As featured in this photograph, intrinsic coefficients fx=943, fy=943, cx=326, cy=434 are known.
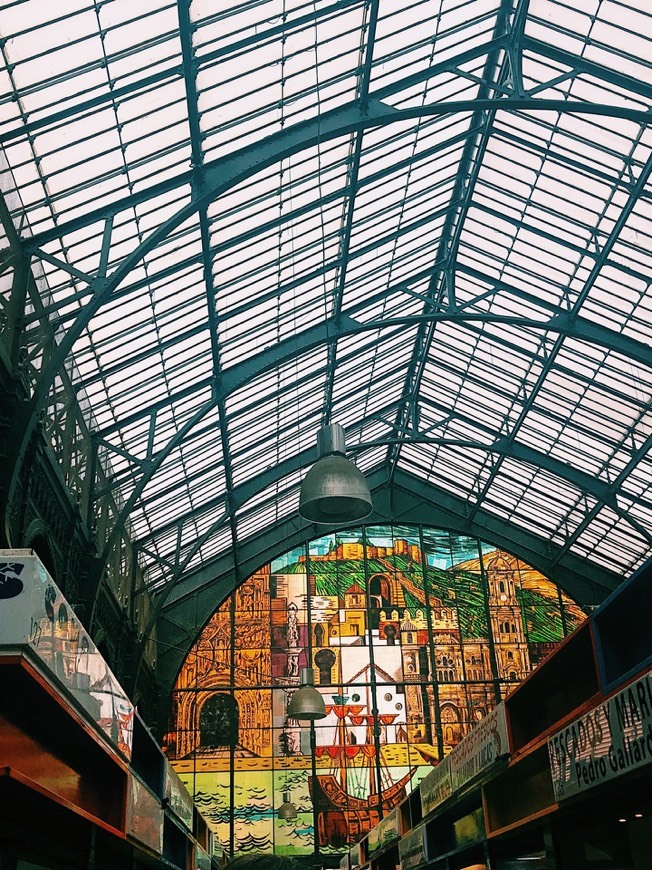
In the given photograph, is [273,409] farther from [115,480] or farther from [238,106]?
[238,106]

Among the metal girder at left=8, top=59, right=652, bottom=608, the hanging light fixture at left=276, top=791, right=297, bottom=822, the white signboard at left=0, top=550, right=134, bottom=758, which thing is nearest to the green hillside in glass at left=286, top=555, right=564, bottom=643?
the hanging light fixture at left=276, top=791, right=297, bottom=822

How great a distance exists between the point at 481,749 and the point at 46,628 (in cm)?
652

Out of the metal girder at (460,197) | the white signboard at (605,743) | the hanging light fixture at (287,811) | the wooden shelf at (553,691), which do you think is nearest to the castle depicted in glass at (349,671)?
the hanging light fixture at (287,811)

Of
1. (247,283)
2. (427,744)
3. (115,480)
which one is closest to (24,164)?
(247,283)

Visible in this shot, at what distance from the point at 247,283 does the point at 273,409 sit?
25.1 feet

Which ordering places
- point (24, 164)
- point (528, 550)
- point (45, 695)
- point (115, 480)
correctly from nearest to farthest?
point (45, 695) → point (24, 164) → point (115, 480) → point (528, 550)

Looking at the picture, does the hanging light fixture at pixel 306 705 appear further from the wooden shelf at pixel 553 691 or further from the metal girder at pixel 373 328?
the wooden shelf at pixel 553 691

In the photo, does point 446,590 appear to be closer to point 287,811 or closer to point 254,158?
point 287,811

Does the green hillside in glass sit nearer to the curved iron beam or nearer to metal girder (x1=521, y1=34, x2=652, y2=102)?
the curved iron beam

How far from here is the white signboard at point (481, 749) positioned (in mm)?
10188

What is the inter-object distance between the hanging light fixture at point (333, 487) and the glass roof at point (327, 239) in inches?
200

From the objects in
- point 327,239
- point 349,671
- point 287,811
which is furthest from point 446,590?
point 327,239

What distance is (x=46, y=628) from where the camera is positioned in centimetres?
636

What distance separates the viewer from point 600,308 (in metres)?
25.2
